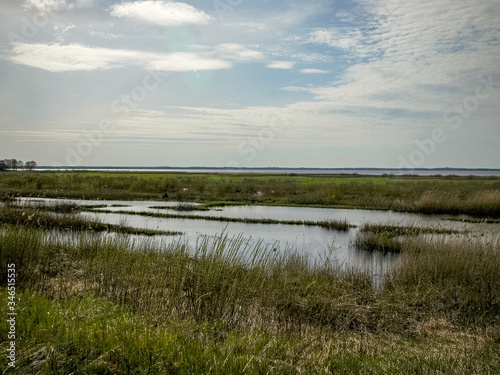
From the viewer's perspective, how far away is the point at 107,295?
8430 mm

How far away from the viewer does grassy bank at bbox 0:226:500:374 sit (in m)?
5.30

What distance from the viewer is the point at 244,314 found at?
26.9ft

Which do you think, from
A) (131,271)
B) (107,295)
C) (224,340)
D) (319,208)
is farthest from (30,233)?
(319,208)

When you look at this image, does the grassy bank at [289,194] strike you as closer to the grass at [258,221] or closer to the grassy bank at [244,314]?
the grass at [258,221]

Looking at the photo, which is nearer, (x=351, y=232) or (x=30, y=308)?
(x=30, y=308)

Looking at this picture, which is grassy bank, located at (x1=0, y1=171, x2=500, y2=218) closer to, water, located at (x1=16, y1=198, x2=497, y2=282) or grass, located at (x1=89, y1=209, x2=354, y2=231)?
water, located at (x1=16, y1=198, x2=497, y2=282)

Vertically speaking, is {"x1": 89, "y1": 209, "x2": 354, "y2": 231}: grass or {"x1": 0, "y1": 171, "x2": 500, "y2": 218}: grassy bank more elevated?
{"x1": 0, "y1": 171, "x2": 500, "y2": 218}: grassy bank

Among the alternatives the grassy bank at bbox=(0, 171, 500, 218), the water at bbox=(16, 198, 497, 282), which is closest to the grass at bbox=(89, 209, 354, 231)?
the water at bbox=(16, 198, 497, 282)

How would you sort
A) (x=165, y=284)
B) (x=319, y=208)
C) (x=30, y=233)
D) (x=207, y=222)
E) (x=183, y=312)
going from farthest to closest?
(x=319, y=208) → (x=207, y=222) → (x=30, y=233) → (x=165, y=284) → (x=183, y=312)

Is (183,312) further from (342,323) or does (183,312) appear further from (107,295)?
(342,323)

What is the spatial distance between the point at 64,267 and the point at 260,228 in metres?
15.6

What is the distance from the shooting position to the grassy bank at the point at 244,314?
530 cm

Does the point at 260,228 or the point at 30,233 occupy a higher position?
the point at 30,233

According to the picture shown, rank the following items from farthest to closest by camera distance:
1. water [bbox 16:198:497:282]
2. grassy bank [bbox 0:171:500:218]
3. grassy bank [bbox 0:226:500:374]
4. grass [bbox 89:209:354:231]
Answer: grassy bank [bbox 0:171:500:218]
grass [bbox 89:209:354:231]
water [bbox 16:198:497:282]
grassy bank [bbox 0:226:500:374]
